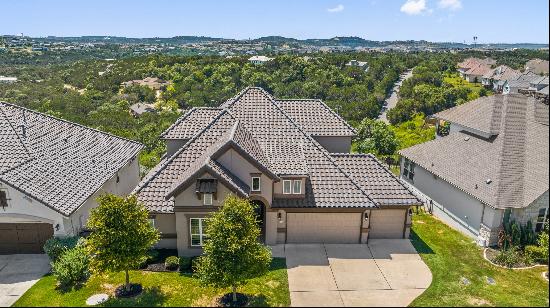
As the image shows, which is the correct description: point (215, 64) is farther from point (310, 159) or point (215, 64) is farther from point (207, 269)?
point (207, 269)

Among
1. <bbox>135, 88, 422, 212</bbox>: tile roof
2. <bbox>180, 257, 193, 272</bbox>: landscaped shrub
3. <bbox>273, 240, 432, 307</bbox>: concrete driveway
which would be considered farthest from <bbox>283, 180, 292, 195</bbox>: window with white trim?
<bbox>180, 257, 193, 272</bbox>: landscaped shrub

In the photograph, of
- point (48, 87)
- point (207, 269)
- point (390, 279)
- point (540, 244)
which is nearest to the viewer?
point (207, 269)

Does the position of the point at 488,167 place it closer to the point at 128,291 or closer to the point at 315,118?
the point at 315,118

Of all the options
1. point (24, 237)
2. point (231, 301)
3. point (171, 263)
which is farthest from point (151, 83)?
point (231, 301)

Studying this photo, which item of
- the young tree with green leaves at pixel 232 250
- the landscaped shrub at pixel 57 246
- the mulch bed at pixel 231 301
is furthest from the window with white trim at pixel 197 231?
the landscaped shrub at pixel 57 246

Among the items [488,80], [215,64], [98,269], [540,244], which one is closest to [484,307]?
[540,244]

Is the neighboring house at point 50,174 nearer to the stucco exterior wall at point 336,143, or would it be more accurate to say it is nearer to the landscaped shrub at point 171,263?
the landscaped shrub at point 171,263

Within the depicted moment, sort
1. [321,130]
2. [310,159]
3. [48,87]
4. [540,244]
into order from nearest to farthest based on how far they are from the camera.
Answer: [540,244] → [310,159] → [321,130] → [48,87]
